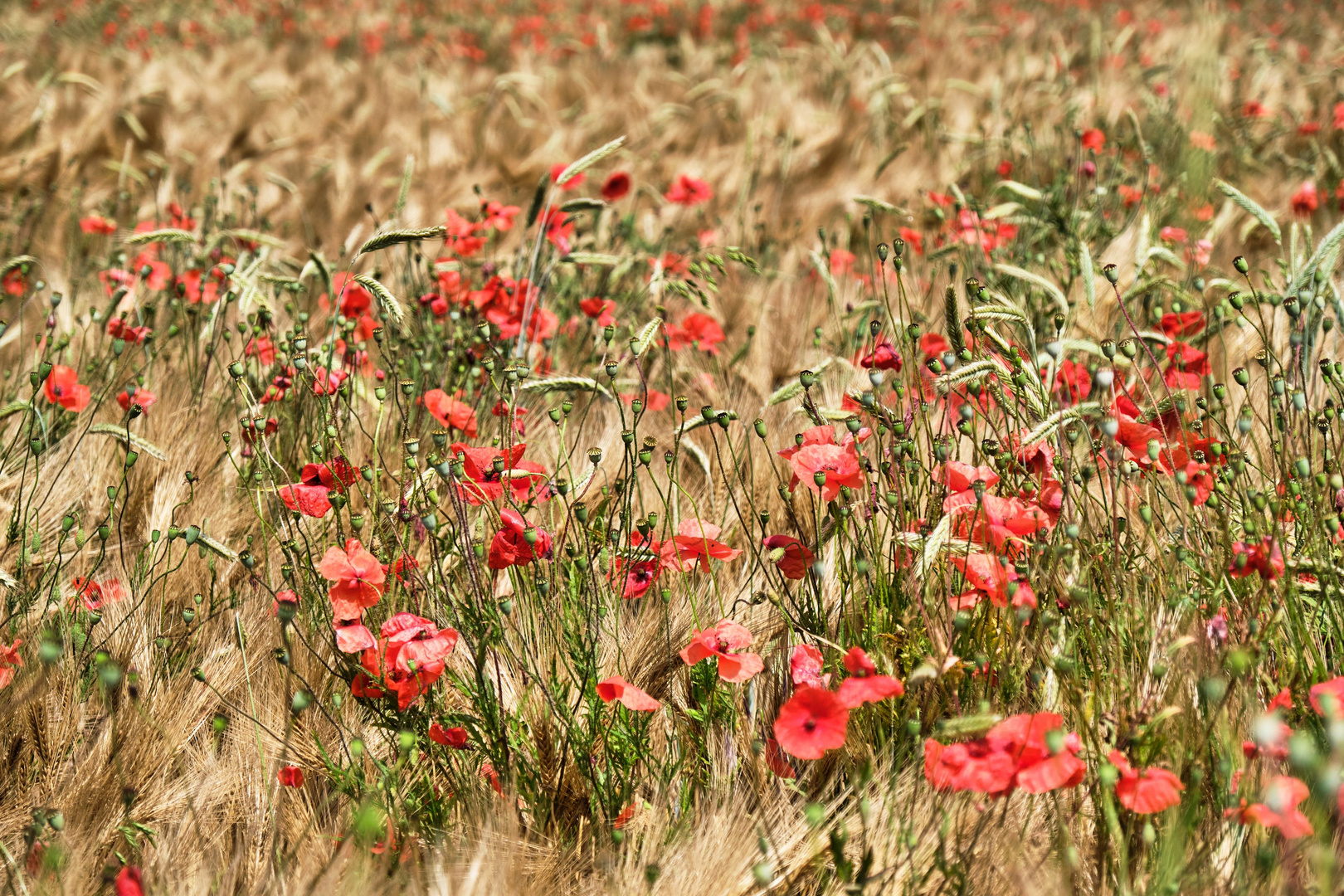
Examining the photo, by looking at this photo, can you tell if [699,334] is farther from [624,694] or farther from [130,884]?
[130,884]

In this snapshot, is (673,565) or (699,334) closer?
(673,565)

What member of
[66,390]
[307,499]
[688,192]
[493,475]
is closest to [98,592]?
[307,499]

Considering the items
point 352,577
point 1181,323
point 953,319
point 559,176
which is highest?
point 559,176

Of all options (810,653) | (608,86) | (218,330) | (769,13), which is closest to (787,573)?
(810,653)

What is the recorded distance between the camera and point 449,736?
1349 millimetres

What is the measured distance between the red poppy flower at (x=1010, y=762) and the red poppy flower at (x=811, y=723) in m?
0.11

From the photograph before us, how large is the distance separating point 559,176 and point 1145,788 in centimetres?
173

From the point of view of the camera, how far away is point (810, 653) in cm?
139

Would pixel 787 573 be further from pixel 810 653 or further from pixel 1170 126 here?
pixel 1170 126

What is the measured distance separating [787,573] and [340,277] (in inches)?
67.9

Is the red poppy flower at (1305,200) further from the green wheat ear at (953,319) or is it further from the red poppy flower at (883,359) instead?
the green wheat ear at (953,319)

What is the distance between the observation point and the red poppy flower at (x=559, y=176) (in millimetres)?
2309

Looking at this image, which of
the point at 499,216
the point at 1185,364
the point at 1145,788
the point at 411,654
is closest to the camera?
the point at 1145,788

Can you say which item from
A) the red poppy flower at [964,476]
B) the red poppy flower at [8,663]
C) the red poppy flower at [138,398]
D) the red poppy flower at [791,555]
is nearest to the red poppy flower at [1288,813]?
the red poppy flower at [964,476]
